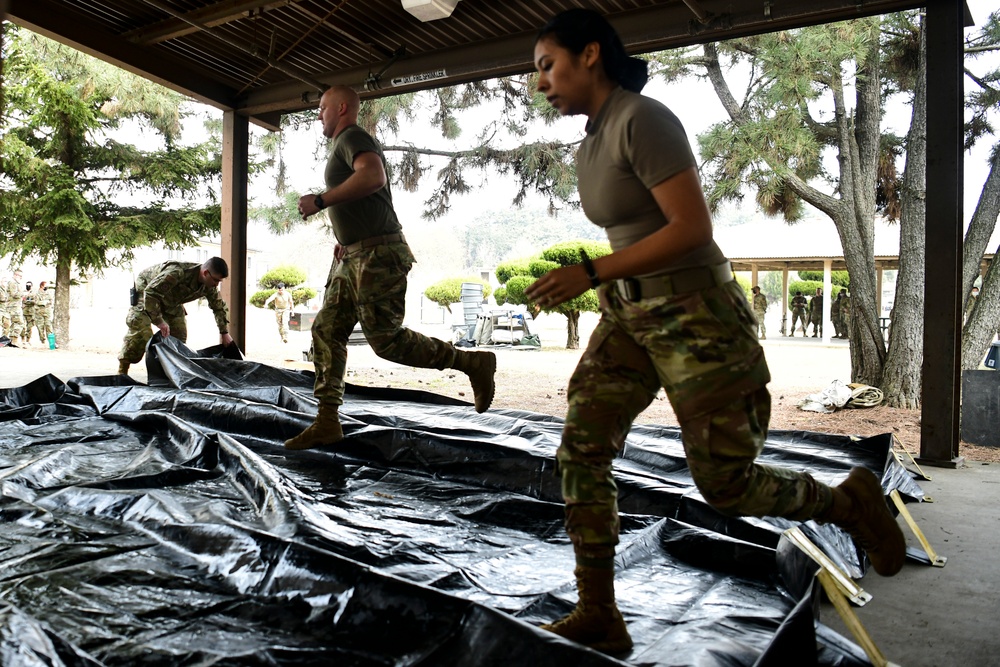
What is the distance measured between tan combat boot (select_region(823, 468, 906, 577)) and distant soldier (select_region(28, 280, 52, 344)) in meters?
18.2

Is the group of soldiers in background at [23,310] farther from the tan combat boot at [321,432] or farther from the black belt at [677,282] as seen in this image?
the black belt at [677,282]

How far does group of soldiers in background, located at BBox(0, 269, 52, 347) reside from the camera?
1543 cm

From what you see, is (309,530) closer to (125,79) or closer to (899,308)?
(899,308)

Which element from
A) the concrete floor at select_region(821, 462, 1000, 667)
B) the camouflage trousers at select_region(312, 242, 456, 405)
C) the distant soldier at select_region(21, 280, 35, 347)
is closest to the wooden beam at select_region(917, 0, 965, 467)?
the concrete floor at select_region(821, 462, 1000, 667)

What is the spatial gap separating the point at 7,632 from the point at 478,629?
988 mm

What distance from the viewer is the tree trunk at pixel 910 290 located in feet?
21.4

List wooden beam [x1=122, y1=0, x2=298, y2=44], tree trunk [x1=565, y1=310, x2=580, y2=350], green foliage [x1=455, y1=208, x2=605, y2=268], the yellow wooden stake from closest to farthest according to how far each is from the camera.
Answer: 1. the yellow wooden stake
2. wooden beam [x1=122, y1=0, x2=298, y2=44]
3. tree trunk [x1=565, y1=310, x2=580, y2=350]
4. green foliage [x1=455, y1=208, x2=605, y2=268]

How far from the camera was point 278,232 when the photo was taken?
1298 cm

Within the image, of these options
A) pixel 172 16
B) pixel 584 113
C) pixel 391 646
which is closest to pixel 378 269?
pixel 584 113

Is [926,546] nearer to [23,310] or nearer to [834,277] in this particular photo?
[23,310]

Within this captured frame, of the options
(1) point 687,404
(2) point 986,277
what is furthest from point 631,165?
(2) point 986,277

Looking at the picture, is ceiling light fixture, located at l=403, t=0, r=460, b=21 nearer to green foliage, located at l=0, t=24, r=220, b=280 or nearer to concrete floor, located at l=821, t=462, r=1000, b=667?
concrete floor, located at l=821, t=462, r=1000, b=667

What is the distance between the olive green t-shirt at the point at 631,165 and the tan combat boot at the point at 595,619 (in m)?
0.71

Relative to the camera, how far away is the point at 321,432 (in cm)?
364
